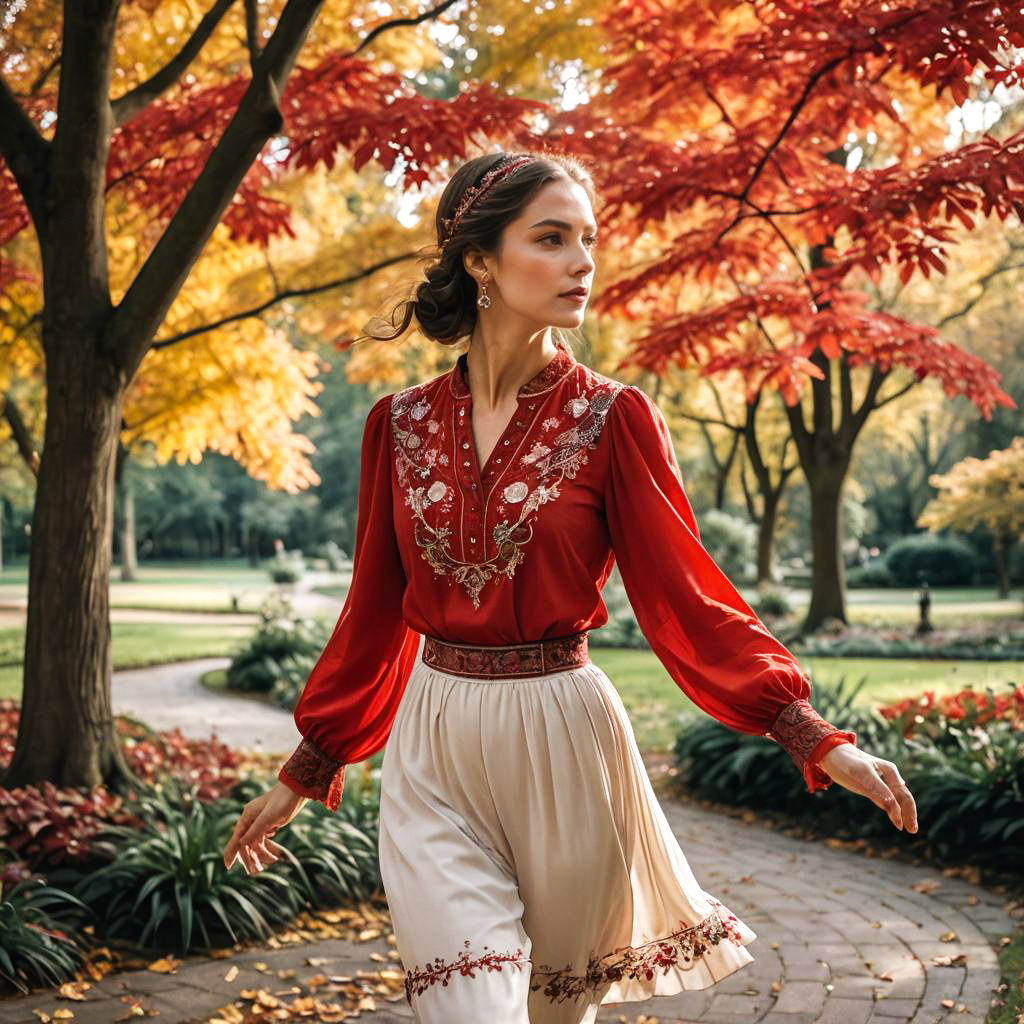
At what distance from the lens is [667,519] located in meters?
2.24

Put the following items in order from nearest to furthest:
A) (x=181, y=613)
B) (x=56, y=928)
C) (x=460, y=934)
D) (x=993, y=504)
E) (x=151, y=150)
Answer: (x=460, y=934) → (x=56, y=928) → (x=151, y=150) → (x=993, y=504) → (x=181, y=613)

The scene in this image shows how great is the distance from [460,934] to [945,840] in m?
4.43

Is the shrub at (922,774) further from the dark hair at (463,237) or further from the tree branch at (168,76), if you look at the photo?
the tree branch at (168,76)

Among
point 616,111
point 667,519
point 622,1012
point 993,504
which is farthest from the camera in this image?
point 993,504

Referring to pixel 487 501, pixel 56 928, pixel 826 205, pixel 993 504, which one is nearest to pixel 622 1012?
pixel 56 928

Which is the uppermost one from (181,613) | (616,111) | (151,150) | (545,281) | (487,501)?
(616,111)

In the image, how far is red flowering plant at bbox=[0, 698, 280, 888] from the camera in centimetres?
459

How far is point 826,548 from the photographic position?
1677 centimetres

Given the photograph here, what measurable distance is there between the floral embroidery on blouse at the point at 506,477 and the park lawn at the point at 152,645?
10.2 meters

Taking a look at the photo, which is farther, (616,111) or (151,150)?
(616,111)

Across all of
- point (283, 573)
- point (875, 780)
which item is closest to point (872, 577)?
point (283, 573)

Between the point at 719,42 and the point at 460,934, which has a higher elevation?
the point at 719,42

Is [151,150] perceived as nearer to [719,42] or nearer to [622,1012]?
[719,42]

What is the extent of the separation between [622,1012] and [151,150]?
15.9ft
